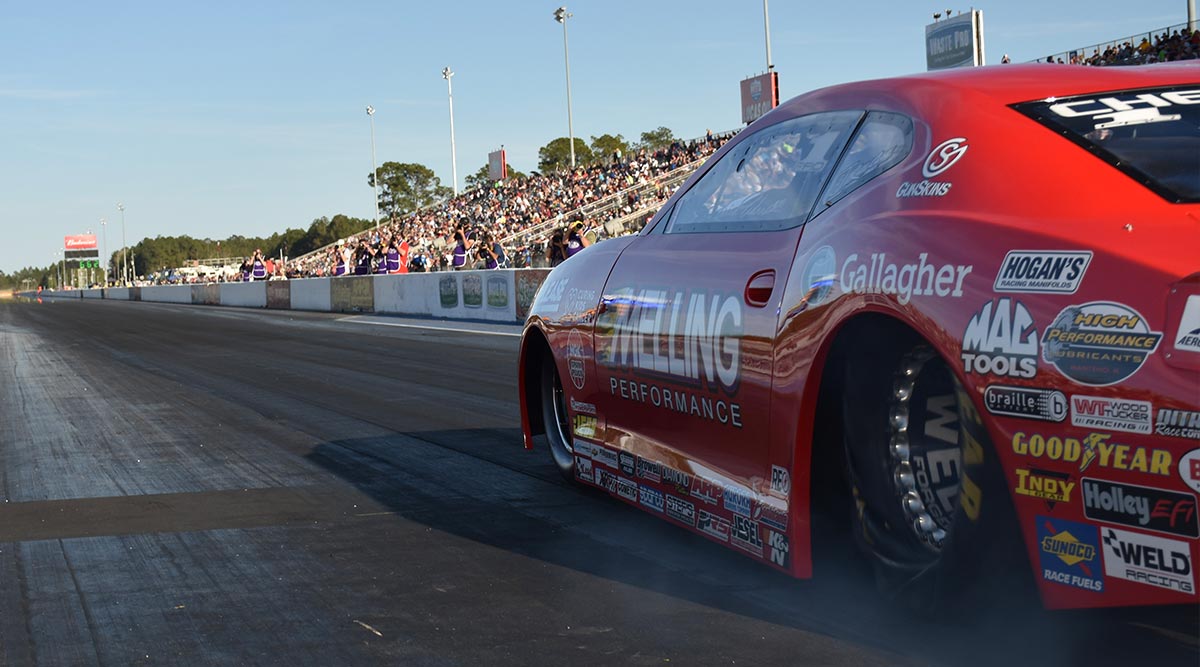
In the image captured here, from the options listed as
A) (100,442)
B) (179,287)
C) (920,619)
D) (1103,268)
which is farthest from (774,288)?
(179,287)

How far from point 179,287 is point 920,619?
67610mm

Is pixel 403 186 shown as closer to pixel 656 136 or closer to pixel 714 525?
pixel 656 136

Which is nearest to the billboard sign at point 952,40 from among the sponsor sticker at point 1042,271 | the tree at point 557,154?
the sponsor sticker at point 1042,271

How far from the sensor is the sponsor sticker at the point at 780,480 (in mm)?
3744

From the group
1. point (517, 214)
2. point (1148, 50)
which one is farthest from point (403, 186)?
point (1148, 50)

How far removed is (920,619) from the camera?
3.50 m

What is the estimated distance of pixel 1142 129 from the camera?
10.2 feet

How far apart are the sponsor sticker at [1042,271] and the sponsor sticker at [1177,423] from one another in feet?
1.12

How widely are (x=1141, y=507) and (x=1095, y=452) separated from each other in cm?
14

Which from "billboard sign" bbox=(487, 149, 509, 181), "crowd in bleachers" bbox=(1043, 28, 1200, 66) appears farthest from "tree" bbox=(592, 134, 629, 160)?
"crowd in bleachers" bbox=(1043, 28, 1200, 66)

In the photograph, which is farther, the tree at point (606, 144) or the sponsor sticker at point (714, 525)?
the tree at point (606, 144)

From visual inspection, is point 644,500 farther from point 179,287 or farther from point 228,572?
point 179,287

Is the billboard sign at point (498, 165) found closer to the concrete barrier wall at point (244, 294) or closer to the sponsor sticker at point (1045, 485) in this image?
the concrete barrier wall at point (244, 294)

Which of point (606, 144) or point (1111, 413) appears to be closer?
point (1111, 413)
